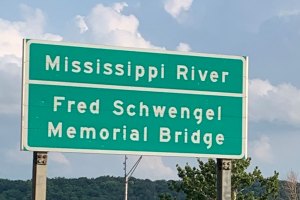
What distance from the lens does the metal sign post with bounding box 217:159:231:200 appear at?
1670 centimetres

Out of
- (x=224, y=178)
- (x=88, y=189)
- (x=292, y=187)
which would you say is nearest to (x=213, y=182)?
(x=292, y=187)

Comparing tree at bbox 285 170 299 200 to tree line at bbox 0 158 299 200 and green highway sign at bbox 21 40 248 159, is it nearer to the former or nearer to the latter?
tree line at bbox 0 158 299 200

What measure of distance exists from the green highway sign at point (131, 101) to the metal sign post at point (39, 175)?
0.64ft

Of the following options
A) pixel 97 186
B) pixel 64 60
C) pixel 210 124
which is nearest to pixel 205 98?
pixel 210 124

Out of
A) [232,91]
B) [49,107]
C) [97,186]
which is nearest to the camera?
[49,107]

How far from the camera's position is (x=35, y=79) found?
15320 millimetres

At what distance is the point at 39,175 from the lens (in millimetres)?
15188

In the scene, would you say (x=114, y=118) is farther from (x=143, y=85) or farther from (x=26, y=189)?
(x=26, y=189)

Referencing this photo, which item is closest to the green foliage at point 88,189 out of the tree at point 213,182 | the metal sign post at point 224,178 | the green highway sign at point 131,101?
the tree at point 213,182

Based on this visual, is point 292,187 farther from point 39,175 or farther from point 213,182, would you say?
point 39,175

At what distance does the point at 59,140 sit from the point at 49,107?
2.12ft

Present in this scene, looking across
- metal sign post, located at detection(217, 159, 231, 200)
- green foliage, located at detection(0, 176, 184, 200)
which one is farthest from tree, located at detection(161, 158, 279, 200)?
green foliage, located at detection(0, 176, 184, 200)

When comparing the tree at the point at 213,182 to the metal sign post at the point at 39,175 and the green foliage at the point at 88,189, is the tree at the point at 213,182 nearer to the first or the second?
the metal sign post at the point at 39,175

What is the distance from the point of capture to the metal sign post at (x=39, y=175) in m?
15.1
